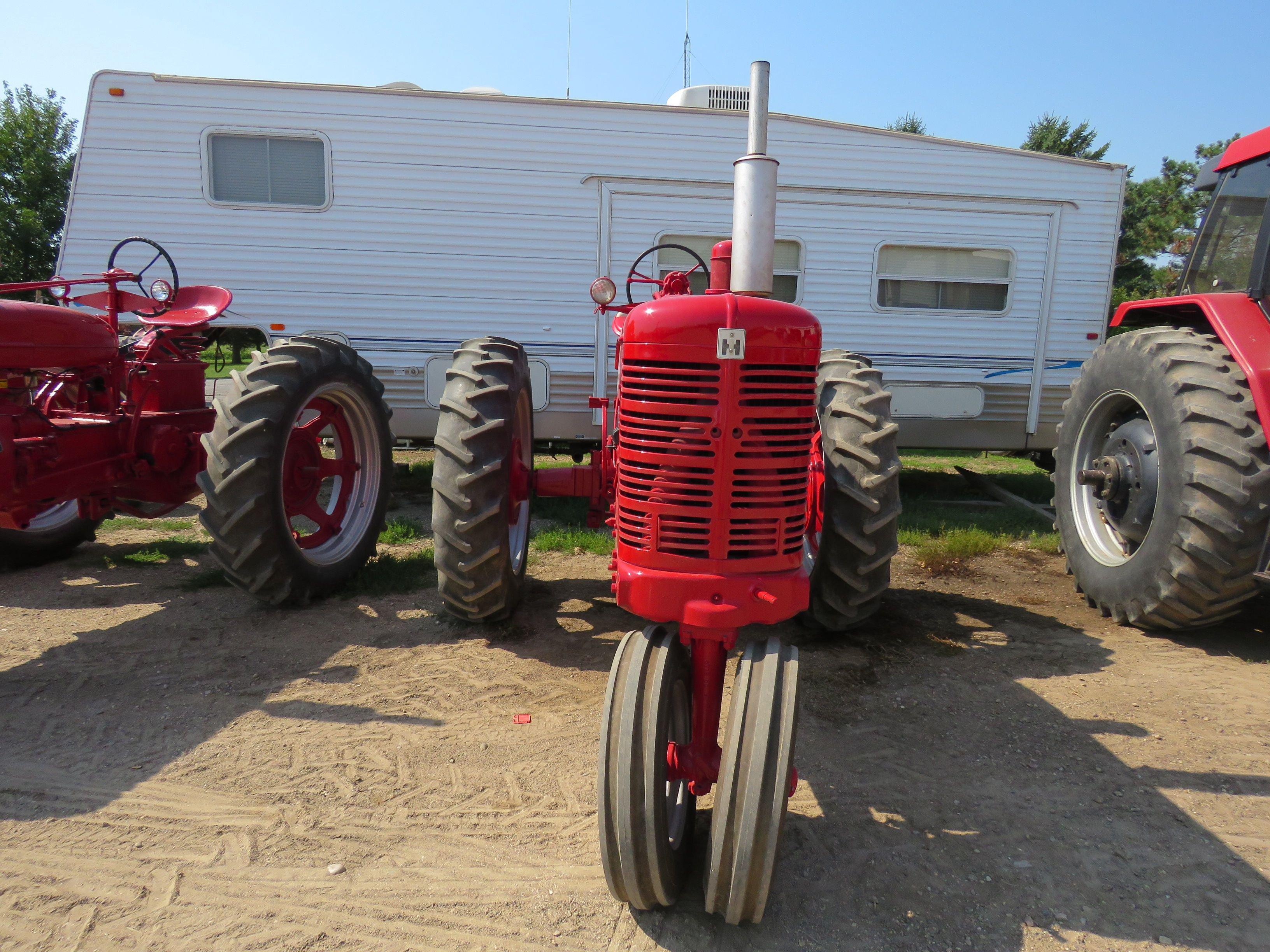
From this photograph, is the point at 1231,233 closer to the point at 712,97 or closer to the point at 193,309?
the point at 712,97

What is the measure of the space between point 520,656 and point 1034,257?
17.9 ft

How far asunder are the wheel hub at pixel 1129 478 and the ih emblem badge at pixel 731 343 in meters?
3.03

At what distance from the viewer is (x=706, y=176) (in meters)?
6.16

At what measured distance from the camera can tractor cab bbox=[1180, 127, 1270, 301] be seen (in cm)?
398

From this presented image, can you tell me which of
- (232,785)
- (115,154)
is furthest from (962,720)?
(115,154)

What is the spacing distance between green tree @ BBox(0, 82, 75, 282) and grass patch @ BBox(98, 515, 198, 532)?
1297 cm

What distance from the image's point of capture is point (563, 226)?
6145 millimetres

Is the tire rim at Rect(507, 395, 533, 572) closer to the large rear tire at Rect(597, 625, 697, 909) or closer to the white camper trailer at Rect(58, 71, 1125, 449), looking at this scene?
the large rear tire at Rect(597, 625, 697, 909)

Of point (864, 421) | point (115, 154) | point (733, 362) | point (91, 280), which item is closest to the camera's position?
point (733, 362)

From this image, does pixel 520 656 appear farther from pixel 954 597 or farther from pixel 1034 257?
pixel 1034 257

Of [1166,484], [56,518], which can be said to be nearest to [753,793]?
[1166,484]

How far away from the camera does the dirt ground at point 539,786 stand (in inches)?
79.7

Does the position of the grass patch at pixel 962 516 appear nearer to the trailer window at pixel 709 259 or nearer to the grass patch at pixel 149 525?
the trailer window at pixel 709 259

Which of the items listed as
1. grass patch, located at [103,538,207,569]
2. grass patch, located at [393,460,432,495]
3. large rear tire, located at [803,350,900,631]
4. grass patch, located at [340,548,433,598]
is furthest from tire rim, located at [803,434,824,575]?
grass patch, located at [393,460,432,495]
